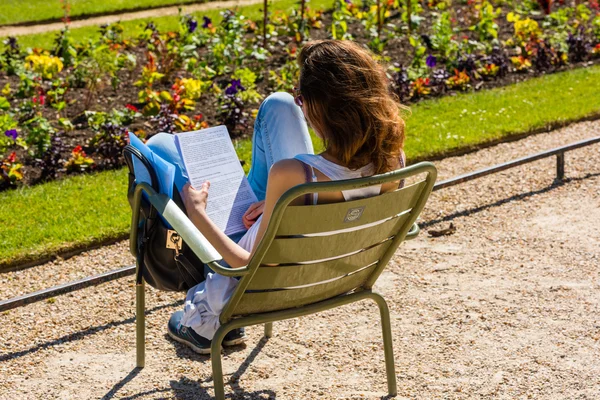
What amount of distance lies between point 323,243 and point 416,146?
11.6 feet

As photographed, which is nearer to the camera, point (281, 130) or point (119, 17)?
point (281, 130)

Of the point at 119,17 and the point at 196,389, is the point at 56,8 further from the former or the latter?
the point at 196,389

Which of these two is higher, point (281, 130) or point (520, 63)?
point (281, 130)

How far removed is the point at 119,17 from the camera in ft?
34.3

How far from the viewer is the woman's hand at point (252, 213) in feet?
10.9

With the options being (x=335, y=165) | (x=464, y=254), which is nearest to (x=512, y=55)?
(x=464, y=254)

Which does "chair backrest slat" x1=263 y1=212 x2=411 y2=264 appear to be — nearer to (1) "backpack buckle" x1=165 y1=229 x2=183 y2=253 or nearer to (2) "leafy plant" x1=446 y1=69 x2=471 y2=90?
(1) "backpack buckle" x1=165 y1=229 x2=183 y2=253

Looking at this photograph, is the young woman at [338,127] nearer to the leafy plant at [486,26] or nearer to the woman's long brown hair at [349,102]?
the woman's long brown hair at [349,102]

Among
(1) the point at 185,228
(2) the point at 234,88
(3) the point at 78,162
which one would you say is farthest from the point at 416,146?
(1) the point at 185,228

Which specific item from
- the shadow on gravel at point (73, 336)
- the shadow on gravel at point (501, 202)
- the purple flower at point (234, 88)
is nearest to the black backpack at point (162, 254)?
the shadow on gravel at point (73, 336)

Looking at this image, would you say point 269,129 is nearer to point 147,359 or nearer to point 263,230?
point 263,230

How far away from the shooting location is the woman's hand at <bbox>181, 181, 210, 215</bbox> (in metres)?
3.07

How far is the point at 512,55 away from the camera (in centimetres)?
866

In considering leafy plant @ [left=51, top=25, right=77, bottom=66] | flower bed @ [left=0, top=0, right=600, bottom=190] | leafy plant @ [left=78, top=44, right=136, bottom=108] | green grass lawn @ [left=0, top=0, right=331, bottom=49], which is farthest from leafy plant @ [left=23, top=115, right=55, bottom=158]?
green grass lawn @ [left=0, top=0, right=331, bottom=49]
